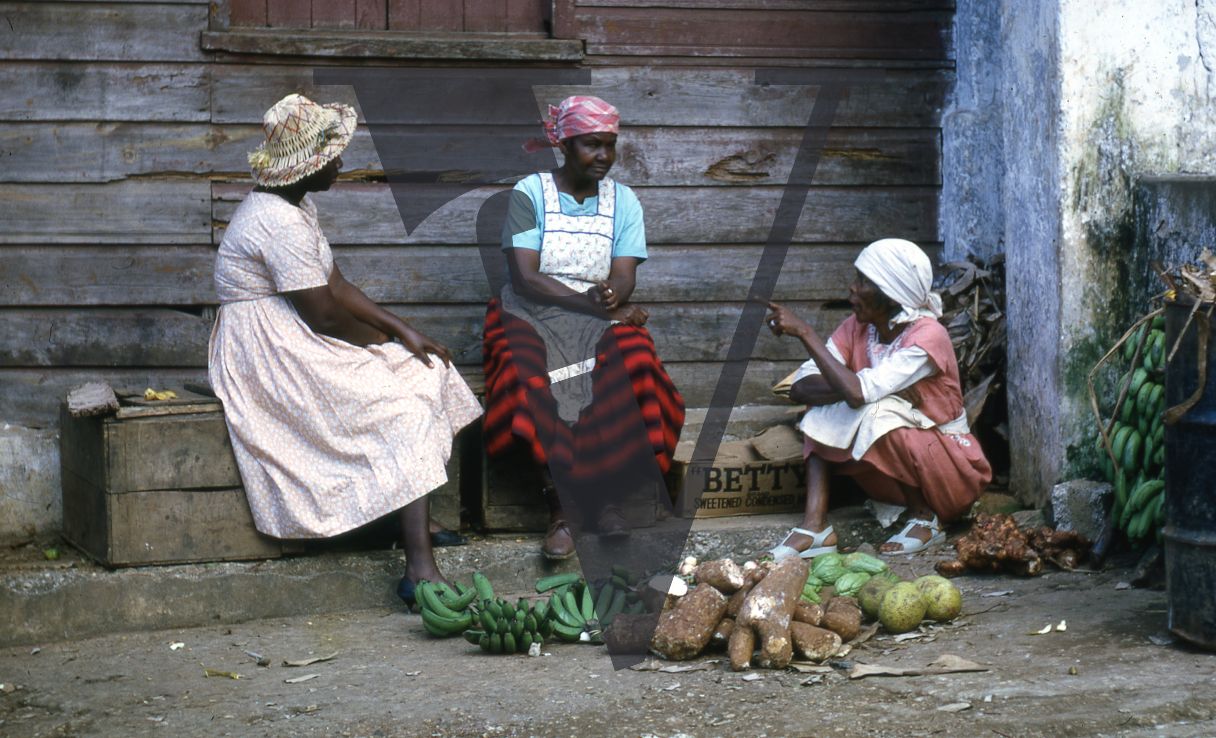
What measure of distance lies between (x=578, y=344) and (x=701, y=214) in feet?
3.35

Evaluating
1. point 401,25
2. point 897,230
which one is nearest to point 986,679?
point 897,230

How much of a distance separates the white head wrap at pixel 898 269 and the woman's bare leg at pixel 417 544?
1.84 m

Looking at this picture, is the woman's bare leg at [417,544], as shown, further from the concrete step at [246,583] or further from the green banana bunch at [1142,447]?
the green banana bunch at [1142,447]

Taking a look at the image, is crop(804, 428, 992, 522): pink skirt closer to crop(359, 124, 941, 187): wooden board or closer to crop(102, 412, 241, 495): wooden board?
crop(359, 124, 941, 187): wooden board

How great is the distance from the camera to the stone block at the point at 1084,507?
5.25 meters

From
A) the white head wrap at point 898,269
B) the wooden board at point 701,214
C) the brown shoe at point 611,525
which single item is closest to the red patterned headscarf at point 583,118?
the wooden board at point 701,214

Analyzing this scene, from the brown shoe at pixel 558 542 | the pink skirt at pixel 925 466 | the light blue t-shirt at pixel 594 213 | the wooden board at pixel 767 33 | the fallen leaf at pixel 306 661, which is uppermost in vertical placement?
the wooden board at pixel 767 33

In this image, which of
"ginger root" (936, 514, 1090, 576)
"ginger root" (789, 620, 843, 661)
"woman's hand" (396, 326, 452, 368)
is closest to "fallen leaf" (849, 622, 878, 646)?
"ginger root" (789, 620, 843, 661)

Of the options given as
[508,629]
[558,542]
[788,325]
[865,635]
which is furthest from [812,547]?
[508,629]

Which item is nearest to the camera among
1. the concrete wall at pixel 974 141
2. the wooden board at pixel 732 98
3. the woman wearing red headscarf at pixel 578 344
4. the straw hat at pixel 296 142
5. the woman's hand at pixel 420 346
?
the straw hat at pixel 296 142

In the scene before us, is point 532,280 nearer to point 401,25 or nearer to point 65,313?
point 401,25

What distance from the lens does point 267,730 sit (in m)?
3.74

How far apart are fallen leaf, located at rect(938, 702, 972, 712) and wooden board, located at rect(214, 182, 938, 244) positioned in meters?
2.78

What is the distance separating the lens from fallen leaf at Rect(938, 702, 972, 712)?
3633mm
